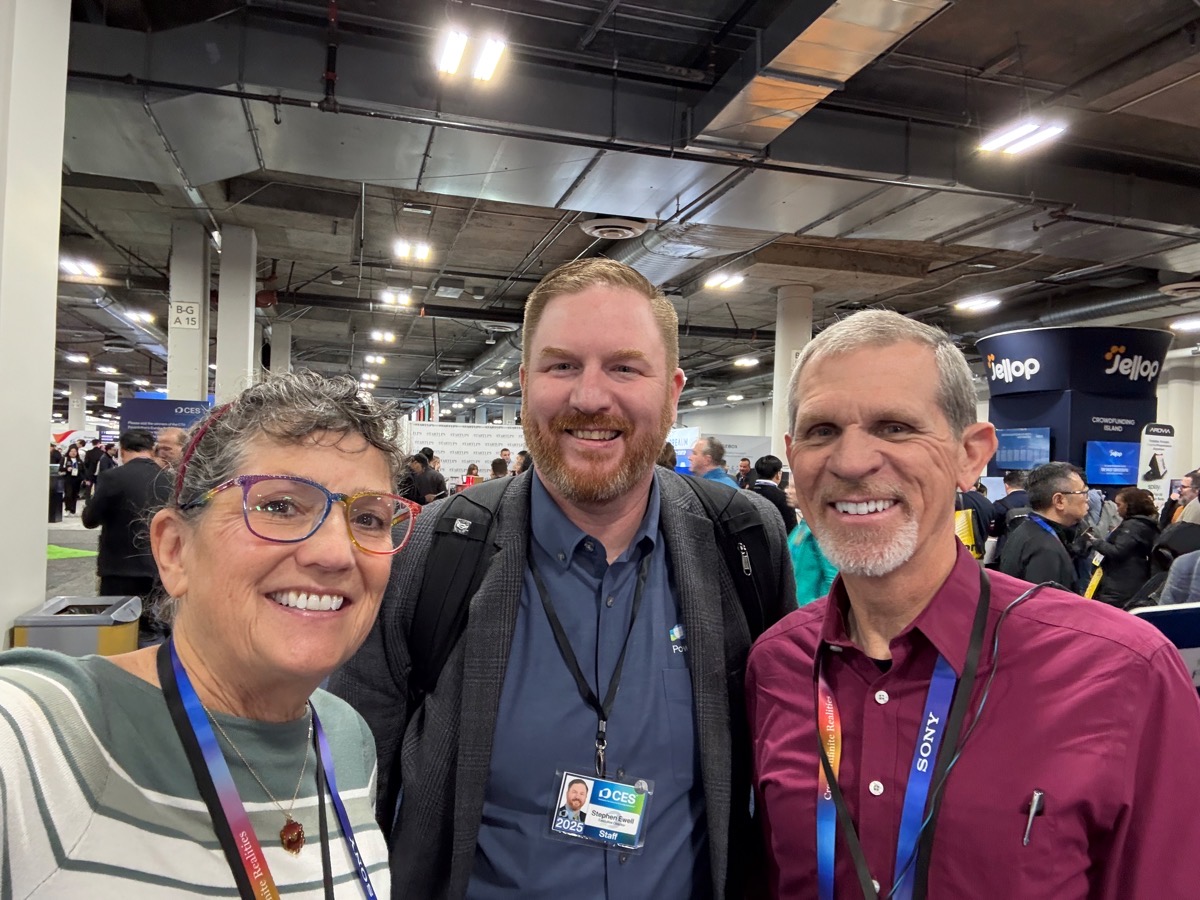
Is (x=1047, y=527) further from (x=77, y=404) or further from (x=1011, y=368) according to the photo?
(x=77, y=404)

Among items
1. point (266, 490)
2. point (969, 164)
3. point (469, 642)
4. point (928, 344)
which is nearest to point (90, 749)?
point (266, 490)

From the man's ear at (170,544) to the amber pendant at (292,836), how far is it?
35 cm

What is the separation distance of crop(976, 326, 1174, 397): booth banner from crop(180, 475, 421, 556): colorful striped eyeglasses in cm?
834

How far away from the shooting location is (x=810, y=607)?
1.61 metres

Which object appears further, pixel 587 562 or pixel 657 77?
pixel 657 77

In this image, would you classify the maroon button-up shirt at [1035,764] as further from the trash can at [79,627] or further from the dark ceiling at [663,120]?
the dark ceiling at [663,120]

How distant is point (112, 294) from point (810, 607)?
1515cm

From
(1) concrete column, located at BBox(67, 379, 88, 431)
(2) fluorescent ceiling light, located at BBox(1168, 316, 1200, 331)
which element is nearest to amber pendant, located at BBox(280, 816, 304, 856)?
(2) fluorescent ceiling light, located at BBox(1168, 316, 1200, 331)

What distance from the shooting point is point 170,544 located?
1073 mm

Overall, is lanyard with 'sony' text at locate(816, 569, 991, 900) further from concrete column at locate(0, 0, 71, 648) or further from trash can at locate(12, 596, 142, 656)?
concrete column at locate(0, 0, 71, 648)

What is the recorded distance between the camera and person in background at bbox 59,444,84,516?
1900 cm

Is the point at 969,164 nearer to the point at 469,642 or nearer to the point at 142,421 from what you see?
the point at 469,642

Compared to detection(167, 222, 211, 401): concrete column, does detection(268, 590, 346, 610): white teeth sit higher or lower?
lower

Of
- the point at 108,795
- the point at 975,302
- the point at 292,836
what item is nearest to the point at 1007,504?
the point at 975,302
